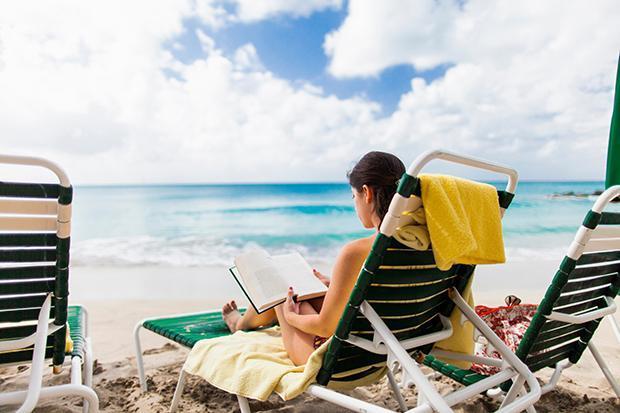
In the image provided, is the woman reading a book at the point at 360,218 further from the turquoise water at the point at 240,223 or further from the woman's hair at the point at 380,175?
the turquoise water at the point at 240,223

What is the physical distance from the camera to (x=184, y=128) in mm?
33156

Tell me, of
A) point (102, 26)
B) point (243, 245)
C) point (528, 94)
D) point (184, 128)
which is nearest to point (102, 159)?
point (184, 128)

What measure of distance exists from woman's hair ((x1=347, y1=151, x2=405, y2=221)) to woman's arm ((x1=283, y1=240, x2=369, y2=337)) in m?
0.16

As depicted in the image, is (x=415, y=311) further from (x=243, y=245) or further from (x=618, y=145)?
(x=243, y=245)

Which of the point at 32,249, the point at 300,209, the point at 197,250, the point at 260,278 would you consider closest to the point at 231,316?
the point at 260,278

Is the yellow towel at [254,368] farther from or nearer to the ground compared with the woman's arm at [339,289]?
nearer to the ground

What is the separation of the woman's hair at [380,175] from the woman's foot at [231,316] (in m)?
1.28

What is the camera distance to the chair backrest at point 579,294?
2.08 m

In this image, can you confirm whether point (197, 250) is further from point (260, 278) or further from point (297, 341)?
point (297, 341)

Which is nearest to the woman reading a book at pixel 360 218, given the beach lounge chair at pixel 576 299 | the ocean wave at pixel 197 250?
the beach lounge chair at pixel 576 299

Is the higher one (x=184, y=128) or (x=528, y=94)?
(x=528, y=94)

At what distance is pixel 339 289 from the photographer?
6.38 ft

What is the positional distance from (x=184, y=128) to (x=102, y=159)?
6.07 m

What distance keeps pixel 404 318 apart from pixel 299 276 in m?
0.66
